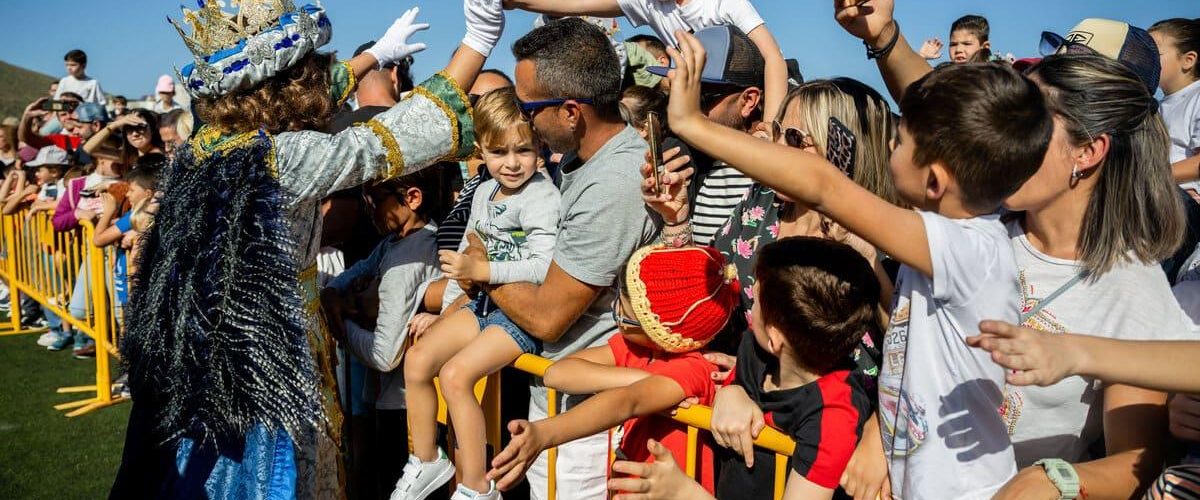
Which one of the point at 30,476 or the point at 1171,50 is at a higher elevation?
the point at 1171,50

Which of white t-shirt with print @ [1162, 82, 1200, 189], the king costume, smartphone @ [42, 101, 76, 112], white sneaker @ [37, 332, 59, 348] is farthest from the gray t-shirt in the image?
smartphone @ [42, 101, 76, 112]

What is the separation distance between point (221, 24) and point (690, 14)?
1.89 m

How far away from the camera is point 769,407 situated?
2.13 m

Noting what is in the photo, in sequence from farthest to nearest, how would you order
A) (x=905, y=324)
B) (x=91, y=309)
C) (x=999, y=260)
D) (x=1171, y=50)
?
1. (x=91, y=309)
2. (x=1171, y=50)
3. (x=905, y=324)
4. (x=999, y=260)

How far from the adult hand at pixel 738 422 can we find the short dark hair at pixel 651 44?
2.28 m

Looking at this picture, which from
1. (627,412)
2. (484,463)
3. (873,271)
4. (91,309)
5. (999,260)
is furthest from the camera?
(91,309)

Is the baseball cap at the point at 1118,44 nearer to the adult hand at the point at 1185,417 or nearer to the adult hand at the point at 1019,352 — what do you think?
the adult hand at the point at 1185,417

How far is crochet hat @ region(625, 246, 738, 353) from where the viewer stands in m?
2.29

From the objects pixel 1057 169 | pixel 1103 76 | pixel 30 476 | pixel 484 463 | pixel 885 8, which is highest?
pixel 885 8

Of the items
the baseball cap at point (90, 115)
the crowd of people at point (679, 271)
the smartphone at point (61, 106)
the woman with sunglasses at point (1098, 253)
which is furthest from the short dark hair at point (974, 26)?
the smartphone at point (61, 106)

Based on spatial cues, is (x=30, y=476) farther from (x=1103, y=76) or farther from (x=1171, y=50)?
(x=1171, y=50)

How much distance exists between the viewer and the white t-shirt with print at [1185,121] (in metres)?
4.66

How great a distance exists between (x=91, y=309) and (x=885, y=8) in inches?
289

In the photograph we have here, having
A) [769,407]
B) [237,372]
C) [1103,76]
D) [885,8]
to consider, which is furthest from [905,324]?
[237,372]
